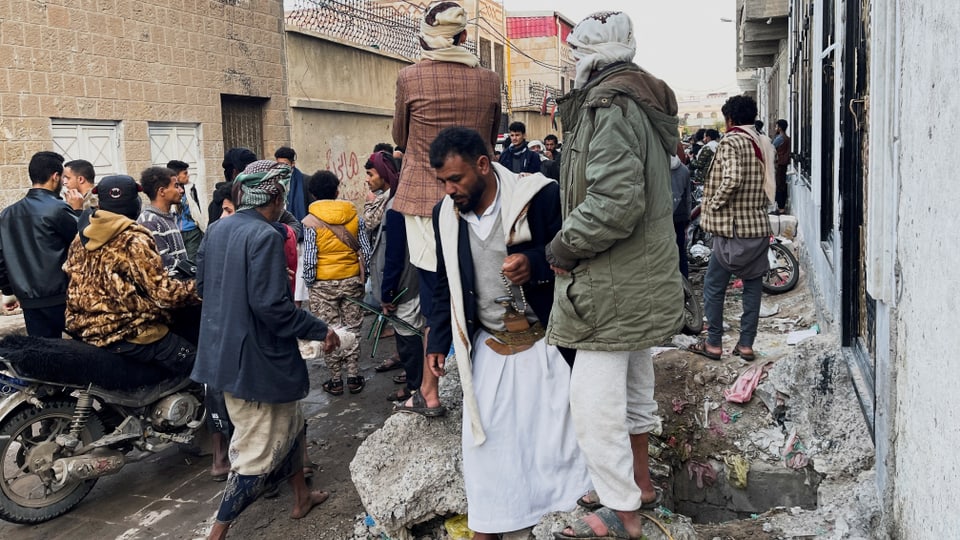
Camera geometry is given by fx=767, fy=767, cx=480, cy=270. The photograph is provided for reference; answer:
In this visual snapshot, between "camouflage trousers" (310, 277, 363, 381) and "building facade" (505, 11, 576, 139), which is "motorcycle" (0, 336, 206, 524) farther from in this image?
"building facade" (505, 11, 576, 139)

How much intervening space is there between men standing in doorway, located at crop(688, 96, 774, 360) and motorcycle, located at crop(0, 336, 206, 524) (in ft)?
12.1

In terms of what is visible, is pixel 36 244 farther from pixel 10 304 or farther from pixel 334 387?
pixel 334 387

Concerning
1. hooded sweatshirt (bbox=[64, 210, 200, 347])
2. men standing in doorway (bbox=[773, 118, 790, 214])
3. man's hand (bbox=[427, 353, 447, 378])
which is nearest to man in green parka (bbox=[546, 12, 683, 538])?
man's hand (bbox=[427, 353, 447, 378])

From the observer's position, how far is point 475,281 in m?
3.31

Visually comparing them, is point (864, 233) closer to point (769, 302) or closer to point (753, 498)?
point (753, 498)

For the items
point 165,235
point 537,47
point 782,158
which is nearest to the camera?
point 165,235

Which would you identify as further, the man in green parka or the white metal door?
the white metal door

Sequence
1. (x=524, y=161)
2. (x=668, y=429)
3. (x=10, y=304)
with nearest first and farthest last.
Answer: (x=668, y=429), (x=10, y=304), (x=524, y=161)

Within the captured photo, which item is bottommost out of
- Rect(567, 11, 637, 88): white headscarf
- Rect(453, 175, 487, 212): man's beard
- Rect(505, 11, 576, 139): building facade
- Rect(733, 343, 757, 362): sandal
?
Rect(733, 343, 757, 362): sandal

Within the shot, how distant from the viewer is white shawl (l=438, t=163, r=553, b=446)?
3.19 metres

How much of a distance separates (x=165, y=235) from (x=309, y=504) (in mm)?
1782

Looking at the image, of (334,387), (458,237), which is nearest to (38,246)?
(334,387)

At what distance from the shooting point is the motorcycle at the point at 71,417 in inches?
157

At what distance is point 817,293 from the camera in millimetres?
6395
